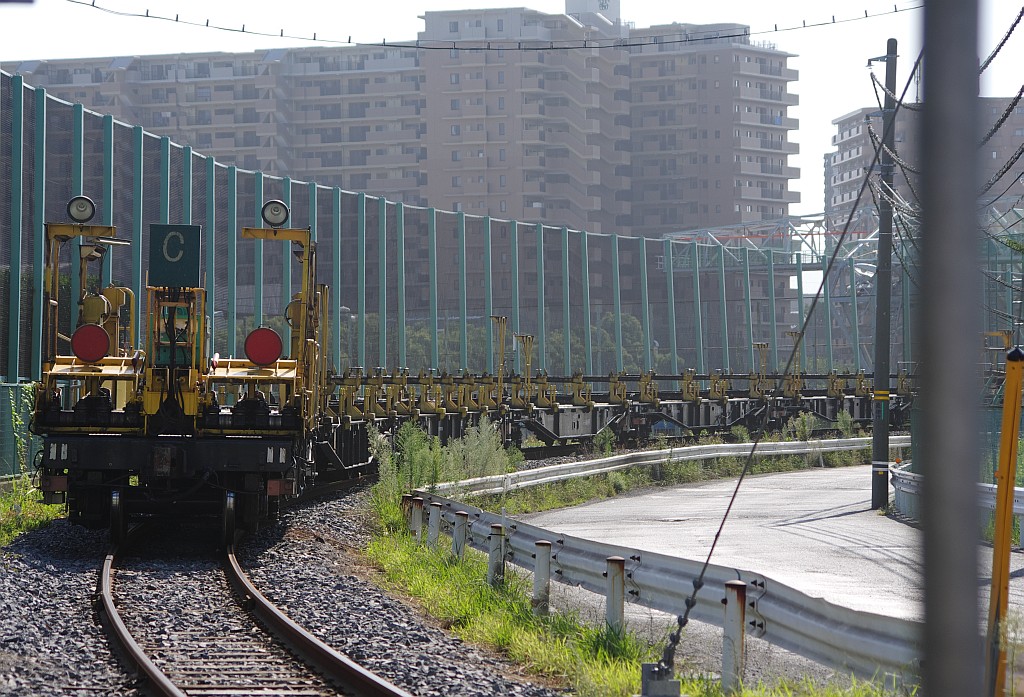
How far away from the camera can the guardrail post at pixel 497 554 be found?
10.9 meters

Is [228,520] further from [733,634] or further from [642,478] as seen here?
[642,478]

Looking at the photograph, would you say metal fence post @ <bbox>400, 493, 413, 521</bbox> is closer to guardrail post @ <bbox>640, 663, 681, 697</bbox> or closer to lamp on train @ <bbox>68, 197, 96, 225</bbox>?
lamp on train @ <bbox>68, 197, 96, 225</bbox>

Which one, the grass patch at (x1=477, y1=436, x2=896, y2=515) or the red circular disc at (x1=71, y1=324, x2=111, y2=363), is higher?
the red circular disc at (x1=71, y1=324, x2=111, y2=363)

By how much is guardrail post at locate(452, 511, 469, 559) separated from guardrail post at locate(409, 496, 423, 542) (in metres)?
1.88

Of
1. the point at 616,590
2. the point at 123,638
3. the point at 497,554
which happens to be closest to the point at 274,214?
the point at 497,554

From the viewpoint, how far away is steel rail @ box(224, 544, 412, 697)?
747 cm

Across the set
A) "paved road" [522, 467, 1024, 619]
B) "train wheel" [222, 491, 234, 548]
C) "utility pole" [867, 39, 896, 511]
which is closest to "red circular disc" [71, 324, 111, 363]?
"train wheel" [222, 491, 234, 548]

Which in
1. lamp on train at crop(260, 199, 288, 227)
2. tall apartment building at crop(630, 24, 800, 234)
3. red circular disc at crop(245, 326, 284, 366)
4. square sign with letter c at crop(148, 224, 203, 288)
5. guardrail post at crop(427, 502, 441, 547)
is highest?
tall apartment building at crop(630, 24, 800, 234)

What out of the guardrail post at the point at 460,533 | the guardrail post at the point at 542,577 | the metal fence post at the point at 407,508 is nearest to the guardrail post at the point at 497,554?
the guardrail post at the point at 542,577

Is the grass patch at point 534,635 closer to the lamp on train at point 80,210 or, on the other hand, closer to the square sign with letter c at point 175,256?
the square sign with letter c at point 175,256

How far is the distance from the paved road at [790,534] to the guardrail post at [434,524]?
293 centimetres

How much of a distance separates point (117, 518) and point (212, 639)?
5108mm

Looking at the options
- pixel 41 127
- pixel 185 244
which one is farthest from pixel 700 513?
pixel 41 127

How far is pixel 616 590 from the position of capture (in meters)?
8.30
